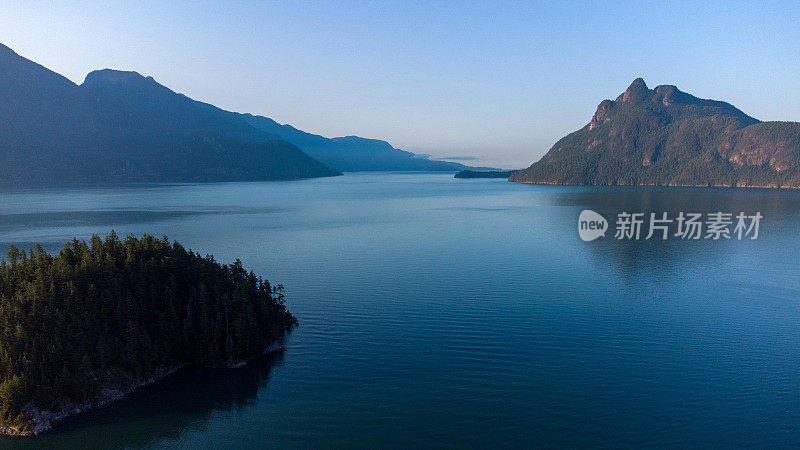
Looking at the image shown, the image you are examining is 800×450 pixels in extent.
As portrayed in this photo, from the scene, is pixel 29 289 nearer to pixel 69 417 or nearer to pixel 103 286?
pixel 103 286

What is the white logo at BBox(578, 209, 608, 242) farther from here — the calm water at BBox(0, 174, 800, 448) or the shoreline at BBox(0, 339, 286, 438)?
the shoreline at BBox(0, 339, 286, 438)

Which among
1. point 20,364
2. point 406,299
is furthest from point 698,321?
point 20,364

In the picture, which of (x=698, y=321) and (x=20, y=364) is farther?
(x=698, y=321)

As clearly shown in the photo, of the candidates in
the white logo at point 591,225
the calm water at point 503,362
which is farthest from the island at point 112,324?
the white logo at point 591,225

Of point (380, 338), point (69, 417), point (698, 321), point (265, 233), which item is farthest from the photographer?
point (265, 233)

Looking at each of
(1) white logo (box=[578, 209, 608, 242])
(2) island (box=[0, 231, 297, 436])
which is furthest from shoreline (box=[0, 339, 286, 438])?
(1) white logo (box=[578, 209, 608, 242])

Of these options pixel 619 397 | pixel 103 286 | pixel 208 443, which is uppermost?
pixel 103 286

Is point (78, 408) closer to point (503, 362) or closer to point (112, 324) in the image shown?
point (112, 324)
